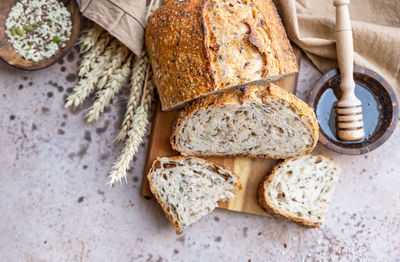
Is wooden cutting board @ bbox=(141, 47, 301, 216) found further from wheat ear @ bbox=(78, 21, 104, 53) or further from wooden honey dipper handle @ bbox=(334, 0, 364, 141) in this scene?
wheat ear @ bbox=(78, 21, 104, 53)

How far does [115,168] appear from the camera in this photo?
8.39ft

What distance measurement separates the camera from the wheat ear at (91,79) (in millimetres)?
2648

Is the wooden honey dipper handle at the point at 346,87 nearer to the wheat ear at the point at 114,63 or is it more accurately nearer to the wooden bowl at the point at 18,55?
the wheat ear at the point at 114,63

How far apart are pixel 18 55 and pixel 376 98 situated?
2726 mm

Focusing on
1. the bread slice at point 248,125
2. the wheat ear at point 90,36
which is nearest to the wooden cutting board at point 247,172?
the bread slice at point 248,125

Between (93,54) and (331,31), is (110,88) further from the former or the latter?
(331,31)

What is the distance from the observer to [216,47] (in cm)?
211

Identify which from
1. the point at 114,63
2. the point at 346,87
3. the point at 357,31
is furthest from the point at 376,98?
the point at 114,63

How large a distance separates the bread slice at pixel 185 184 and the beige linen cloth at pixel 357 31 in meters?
1.17

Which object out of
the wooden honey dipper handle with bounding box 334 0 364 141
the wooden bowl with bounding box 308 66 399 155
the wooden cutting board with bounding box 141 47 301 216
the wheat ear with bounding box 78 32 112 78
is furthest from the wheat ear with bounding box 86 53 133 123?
the wooden honey dipper handle with bounding box 334 0 364 141

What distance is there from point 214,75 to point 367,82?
132 cm

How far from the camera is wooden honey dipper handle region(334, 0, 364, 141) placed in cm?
241

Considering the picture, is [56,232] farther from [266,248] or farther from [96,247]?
[266,248]

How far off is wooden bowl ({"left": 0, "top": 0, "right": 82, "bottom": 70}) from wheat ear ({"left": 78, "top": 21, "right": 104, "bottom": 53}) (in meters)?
0.08
